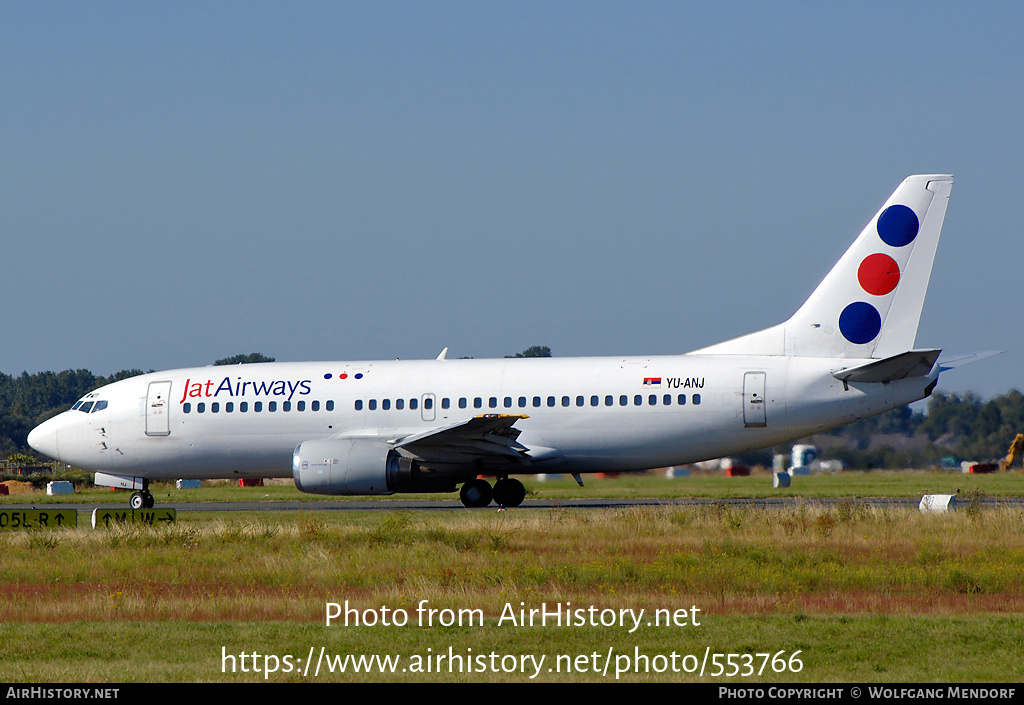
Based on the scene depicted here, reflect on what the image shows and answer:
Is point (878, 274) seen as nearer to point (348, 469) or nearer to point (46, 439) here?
point (348, 469)

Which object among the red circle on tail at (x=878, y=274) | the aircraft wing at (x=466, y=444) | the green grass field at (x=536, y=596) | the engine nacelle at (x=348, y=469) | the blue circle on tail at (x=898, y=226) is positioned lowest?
the green grass field at (x=536, y=596)

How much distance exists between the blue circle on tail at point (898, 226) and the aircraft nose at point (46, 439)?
827 inches

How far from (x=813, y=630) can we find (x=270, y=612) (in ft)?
18.2

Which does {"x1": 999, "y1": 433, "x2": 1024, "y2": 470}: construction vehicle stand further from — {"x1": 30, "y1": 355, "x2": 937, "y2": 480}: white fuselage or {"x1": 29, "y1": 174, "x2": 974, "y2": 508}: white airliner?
{"x1": 30, "y1": 355, "x2": 937, "y2": 480}: white fuselage

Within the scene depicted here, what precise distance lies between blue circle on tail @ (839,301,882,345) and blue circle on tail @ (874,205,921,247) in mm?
1562

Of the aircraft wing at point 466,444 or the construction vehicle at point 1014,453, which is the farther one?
the construction vehicle at point 1014,453

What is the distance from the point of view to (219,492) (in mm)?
39938

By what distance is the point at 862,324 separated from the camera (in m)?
26.0

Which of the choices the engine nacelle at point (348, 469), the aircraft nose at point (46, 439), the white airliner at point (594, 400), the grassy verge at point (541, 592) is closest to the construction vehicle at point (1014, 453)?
the white airliner at point (594, 400)

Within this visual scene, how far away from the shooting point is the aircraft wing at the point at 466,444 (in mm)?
25250

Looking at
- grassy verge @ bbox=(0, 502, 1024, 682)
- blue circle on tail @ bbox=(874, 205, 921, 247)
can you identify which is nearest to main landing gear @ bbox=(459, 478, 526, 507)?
grassy verge @ bbox=(0, 502, 1024, 682)

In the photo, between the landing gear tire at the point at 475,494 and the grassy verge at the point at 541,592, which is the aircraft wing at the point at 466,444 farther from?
the grassy verge at the point at 541,592

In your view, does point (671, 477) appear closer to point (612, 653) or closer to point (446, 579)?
point (446, 579)

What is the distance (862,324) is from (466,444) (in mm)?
9219
